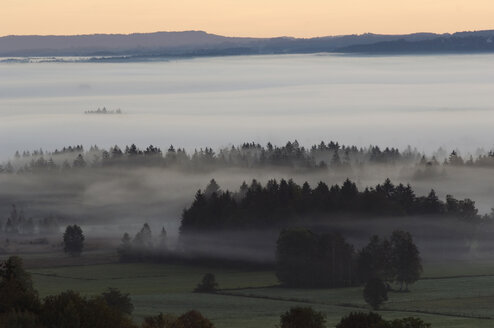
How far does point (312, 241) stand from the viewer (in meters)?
114

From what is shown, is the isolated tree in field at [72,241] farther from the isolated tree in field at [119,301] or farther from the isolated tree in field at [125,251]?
the isolated tree in field at [119,301]

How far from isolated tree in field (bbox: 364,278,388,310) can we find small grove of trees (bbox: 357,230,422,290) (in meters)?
10.3

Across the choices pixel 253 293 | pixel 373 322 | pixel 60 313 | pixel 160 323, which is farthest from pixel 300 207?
pixel 60 313

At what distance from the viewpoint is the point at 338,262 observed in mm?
108062

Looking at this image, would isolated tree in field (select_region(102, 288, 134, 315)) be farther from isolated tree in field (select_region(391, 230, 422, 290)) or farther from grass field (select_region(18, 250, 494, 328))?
isolated tree in field (select_region(391, 230, 422, 290))

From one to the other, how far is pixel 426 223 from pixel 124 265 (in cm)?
3544

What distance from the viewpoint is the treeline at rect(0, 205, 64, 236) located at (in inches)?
6378

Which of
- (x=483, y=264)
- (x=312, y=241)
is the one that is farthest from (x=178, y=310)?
(x=483, y=264)

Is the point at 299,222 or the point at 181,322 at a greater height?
the point at 181,322

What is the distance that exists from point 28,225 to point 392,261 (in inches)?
2688

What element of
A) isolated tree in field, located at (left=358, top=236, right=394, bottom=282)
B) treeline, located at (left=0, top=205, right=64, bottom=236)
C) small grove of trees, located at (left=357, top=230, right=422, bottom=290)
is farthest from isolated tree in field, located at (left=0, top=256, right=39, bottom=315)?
treeline, located at (left=0, top=205, right=64, bottom=236)

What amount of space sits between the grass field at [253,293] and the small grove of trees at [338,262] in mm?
1349

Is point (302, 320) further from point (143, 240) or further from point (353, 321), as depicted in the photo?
point (143, 240)

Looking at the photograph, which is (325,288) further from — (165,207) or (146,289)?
(165,207)
